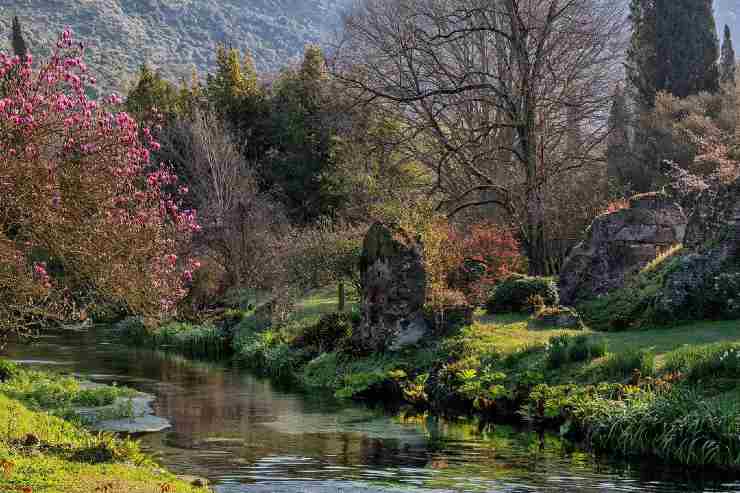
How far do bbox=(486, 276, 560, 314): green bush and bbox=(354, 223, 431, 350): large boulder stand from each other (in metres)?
3.36

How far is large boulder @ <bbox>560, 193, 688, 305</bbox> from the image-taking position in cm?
2861

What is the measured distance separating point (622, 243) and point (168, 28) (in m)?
120

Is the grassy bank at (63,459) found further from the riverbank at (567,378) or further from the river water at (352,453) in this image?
the riverbank at (567,378)

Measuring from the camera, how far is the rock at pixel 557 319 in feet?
84.1

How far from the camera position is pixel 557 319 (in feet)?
84.8

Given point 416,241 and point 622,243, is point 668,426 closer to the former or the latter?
point 416,241

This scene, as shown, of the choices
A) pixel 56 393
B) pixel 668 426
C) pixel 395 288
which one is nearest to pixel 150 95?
pixel 395 288

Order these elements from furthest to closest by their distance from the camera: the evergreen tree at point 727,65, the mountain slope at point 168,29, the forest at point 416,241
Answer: the mountain slope at point 168,29 → the evergreen tree at point 727,65 → the forest at point 416,241

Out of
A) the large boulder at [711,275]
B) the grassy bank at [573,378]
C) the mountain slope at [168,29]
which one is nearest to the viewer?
the grassy bank at [573,378]

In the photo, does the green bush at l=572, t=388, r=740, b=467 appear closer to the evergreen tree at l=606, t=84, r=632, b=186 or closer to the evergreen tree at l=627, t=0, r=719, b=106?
the evergreen tree at l=606, t=84, r=632, b=186

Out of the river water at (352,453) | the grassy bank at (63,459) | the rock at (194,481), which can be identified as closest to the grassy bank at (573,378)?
the river water at (352,453)

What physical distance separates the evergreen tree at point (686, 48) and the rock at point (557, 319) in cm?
2108

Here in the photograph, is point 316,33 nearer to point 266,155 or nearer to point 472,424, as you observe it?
point 266,155

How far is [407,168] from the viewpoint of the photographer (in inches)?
1779
